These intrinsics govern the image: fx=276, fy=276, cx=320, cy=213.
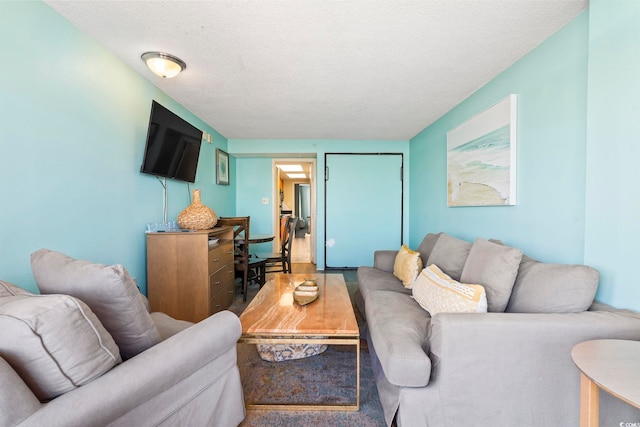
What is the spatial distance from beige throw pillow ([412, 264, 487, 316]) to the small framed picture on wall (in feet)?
11.0

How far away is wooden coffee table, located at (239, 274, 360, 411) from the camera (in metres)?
→ 1.54

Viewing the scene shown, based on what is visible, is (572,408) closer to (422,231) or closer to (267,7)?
(267,7)

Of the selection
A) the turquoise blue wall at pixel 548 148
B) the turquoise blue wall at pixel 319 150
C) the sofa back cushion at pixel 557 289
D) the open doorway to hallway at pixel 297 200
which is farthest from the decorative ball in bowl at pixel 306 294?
the open doorway to hallway at pixel 297 200

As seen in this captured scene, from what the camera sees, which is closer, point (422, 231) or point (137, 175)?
point (137, 175)

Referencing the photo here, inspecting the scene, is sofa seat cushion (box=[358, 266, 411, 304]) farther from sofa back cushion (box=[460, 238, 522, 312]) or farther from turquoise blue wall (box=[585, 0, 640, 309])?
turquoise blue wall (box=[585, 0, 640, 309])

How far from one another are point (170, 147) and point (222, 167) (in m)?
1.75

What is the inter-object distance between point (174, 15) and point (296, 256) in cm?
527

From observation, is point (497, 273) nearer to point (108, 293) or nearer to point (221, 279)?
point (108, 293)

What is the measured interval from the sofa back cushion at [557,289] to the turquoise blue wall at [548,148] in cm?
34

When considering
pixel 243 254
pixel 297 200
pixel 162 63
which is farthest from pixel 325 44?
pixel 297 200

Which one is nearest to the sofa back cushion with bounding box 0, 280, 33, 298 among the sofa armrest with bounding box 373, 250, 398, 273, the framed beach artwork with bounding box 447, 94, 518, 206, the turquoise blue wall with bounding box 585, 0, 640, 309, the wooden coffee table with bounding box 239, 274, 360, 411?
the wooden coffee table with bounding box 239, 274, 360, 411

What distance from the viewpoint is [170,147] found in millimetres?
2666

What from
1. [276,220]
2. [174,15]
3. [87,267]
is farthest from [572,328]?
[276,220]

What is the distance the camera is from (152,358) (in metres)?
0.98
